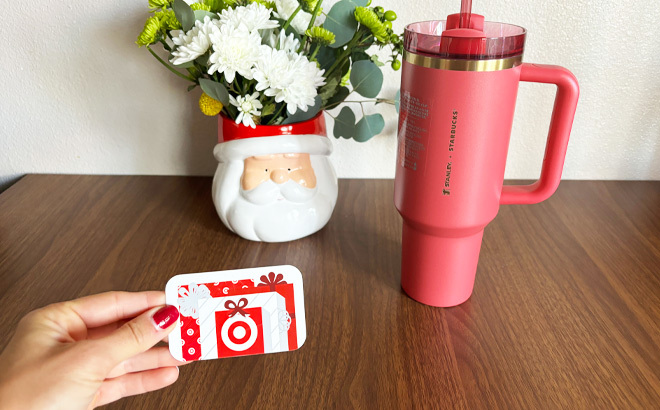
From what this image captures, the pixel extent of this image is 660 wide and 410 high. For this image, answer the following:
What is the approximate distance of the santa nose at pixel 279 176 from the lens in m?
0.76

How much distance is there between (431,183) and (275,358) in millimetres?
270

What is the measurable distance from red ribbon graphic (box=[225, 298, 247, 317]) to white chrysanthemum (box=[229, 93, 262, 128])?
246 millimetres

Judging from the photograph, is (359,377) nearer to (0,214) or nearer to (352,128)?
(352,128)

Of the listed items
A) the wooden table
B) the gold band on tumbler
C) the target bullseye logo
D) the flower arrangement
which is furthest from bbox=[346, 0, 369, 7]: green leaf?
the target bullseye logo

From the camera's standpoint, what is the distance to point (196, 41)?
657 millimetres

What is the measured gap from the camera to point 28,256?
781 millimetres

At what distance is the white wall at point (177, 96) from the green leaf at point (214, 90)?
0.89 ft

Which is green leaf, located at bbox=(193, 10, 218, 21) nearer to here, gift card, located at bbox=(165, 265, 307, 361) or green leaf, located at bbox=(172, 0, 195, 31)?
green leaf, located at bbox=(172, 0, 195, 31)

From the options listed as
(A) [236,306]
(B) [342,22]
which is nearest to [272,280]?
(A) [236,306]

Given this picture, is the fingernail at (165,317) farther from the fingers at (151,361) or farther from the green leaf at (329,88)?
the green leaf at (329,88)

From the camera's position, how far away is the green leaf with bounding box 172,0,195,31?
0.67 meters

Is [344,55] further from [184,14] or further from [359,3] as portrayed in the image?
[184,14]

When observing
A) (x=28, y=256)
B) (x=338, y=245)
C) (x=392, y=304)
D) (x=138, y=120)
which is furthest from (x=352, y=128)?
(x=28, y=256)

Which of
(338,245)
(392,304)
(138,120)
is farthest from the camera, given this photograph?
(138,120)
